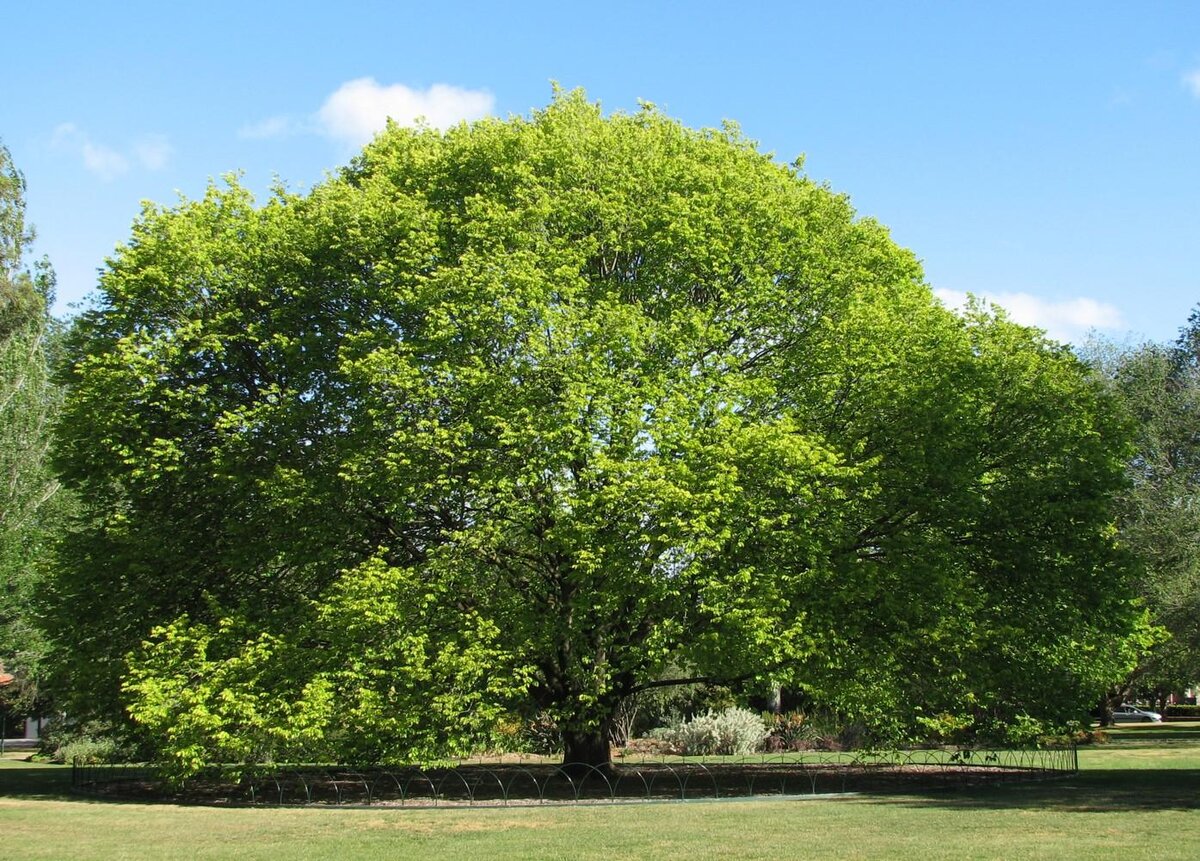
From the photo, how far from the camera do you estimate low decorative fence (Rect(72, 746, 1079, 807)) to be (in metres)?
23.0

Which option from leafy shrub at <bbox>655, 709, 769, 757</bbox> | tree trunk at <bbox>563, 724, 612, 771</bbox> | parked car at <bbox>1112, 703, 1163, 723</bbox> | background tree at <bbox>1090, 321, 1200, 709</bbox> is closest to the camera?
tree trunk at <bbox>563, 724, 612, 771</bbox>

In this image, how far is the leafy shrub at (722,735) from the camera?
120ft

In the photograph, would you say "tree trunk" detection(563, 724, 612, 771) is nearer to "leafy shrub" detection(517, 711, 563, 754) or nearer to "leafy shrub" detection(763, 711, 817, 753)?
"leafy shrub" detection(517, 711, 563, 754)

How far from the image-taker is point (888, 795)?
21.8 m

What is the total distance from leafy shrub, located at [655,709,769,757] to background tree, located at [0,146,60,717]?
2493 cm

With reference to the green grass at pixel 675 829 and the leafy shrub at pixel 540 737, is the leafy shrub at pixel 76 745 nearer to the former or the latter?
the leafy shrub at pixel 540 737

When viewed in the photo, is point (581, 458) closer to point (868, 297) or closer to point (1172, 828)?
point (868, 297)

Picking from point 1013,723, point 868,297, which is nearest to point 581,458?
point 868,297

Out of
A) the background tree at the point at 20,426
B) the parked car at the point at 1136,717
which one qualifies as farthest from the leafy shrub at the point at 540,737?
the parked car at the point at 1136,717

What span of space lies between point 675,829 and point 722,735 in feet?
68.6

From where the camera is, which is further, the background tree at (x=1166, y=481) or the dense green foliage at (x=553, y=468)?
the background tree at (x=1166, y=481)

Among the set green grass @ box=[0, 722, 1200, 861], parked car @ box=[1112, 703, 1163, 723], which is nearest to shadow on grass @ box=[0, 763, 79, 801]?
green grass @ box=[0, 722, 1200, 861]

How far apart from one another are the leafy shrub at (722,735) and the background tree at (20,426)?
24.9 metres

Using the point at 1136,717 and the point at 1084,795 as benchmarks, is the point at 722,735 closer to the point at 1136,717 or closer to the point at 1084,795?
the point at 1084,795
